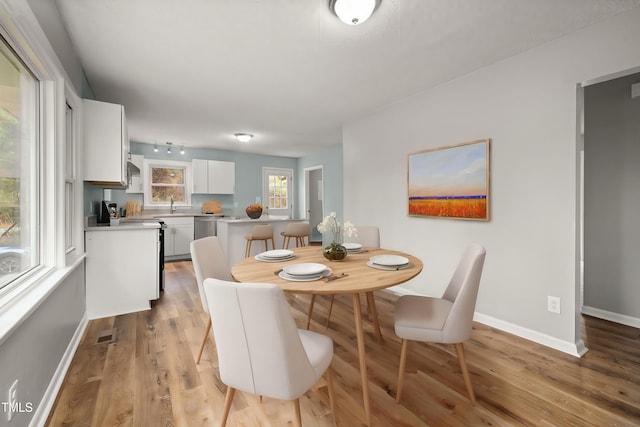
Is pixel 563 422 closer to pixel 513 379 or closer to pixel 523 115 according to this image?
pixel 513 379

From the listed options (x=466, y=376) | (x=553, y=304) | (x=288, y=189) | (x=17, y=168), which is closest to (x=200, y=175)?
(x=288, y=189)

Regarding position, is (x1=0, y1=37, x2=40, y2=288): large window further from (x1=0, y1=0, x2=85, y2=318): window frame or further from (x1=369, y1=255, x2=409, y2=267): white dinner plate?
(x1=369, y1=255, x2=409, y2=267): white dinner plate

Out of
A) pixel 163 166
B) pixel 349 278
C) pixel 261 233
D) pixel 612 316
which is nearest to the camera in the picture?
pixel 349 278

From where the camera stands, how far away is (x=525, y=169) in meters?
2.41

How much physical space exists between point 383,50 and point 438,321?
6.82ft

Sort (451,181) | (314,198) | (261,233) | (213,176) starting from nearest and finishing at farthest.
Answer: (451,181) < (261,233) < (213,176) < (314,198)

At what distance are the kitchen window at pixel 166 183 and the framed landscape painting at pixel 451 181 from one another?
16.4ft

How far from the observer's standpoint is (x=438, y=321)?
5.35 feet

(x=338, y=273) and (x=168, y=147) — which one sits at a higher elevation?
(x=168, y=147)

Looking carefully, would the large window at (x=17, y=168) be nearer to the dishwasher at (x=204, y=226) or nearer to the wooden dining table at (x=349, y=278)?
the wooden dining table at (x=349, y=278)

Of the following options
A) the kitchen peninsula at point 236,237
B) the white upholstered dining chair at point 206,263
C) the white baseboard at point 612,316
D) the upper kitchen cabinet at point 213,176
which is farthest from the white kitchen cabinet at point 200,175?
the white baseboard at point 612,316

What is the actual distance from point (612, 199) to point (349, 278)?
289cm

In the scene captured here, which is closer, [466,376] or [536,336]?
[466,376]

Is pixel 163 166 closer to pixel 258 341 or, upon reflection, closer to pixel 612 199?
pixel 258 341
